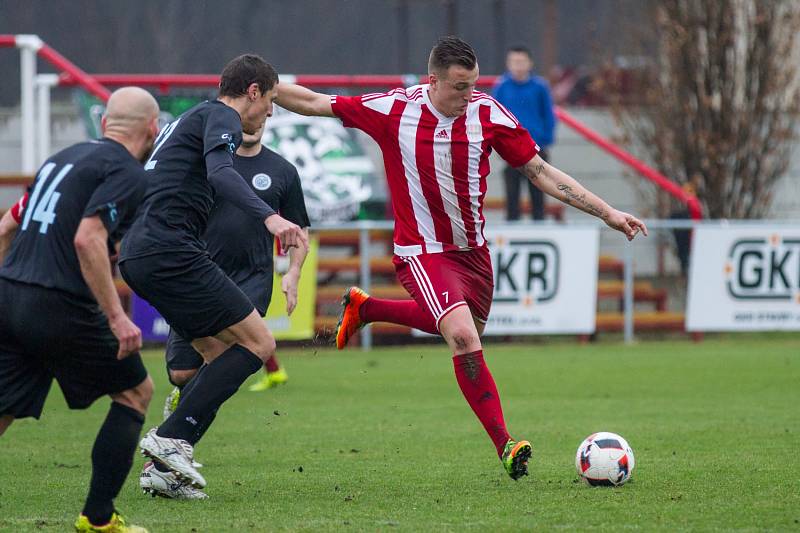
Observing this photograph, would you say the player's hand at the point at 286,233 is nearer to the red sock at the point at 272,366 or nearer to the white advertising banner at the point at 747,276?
the red sock at the point at 272,366

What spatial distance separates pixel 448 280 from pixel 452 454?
4.08ft

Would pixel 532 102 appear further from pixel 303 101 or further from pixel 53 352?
pixel 53 352

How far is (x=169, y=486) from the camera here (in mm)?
6168

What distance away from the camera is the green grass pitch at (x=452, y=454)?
221 inches

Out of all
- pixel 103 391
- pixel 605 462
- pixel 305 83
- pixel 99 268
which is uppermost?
pixel 305 83

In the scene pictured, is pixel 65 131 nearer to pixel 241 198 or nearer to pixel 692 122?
pixel 692 122

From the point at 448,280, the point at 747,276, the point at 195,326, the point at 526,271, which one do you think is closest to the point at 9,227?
the point at 195,326

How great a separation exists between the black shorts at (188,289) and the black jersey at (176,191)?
0.05 m

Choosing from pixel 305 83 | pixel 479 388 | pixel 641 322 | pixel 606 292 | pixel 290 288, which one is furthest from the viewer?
pixel 305 83

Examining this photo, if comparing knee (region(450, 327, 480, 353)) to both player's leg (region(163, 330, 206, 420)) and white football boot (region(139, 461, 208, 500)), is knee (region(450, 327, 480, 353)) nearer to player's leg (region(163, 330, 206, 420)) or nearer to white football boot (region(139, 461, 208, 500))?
white football boot (region(139, 461, 208, 500))

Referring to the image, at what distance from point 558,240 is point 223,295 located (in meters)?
9.22

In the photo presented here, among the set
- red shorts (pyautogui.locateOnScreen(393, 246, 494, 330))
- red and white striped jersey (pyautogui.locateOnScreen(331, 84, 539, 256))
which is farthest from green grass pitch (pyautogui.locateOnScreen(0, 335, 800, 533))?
red and white striped jersey (pyautogui.locateOnScreen(331, 84, 539, 256))

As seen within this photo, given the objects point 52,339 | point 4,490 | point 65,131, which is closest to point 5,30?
point 65,131

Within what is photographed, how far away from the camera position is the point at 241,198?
566 centimetres
